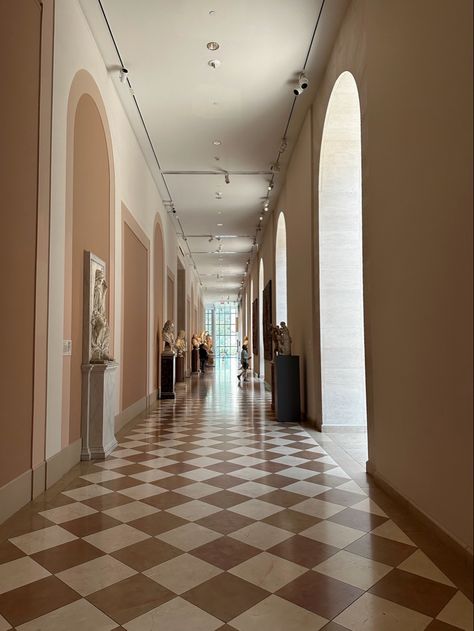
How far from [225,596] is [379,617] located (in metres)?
0.83

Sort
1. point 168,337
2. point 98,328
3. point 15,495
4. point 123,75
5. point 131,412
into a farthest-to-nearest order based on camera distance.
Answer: point 168,337 → point 131,412 → point 123,75 → point 98,328 → point 15,495

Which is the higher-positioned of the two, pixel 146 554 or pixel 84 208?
pixel 84 208

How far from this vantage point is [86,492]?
487 centimetres

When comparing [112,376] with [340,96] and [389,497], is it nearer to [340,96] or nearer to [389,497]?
[389,497]

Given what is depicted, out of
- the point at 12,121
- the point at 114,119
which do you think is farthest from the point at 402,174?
the point at 114,119

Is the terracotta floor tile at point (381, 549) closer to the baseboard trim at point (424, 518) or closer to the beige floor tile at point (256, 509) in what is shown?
the baseboard trim at point (424, 518)

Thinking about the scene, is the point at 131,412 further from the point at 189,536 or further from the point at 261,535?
the point at 261,535

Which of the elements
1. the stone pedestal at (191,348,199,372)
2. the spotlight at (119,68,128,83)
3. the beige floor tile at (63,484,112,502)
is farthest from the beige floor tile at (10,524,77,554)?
the stone pedestal at (191,348,199,372)

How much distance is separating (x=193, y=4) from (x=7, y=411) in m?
5.30

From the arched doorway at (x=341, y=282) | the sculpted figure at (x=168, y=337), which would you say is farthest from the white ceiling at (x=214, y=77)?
the sculpted figure at (x=168, y=337)

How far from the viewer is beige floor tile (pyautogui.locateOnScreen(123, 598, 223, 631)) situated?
2.47 meters

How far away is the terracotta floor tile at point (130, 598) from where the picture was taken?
103 inches

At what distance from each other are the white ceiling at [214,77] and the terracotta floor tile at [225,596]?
6349 millimetres

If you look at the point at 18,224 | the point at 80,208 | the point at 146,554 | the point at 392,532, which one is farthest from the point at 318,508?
the point at 80,208
